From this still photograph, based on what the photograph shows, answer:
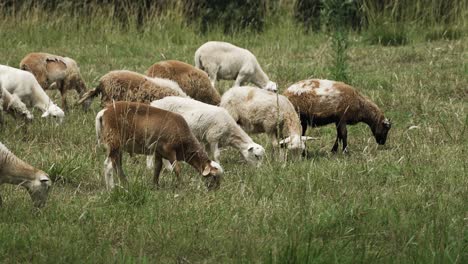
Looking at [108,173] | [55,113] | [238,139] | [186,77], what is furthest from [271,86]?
[108,173]

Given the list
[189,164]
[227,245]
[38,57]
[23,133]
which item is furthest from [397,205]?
[38,57]

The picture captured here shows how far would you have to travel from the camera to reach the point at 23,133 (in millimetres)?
10539

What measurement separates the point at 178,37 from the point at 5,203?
382 inches

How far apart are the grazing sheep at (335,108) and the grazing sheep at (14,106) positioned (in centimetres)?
284

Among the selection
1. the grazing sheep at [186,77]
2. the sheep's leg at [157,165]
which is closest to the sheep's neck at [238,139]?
the sheep's leg at [157,165]

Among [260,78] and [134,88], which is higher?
[134,88]

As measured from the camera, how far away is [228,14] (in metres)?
17.6

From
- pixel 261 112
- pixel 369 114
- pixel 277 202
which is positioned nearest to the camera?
pixel 277 202

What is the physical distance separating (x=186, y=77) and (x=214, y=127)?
2101mm

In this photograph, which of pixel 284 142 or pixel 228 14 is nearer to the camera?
pixel 284 142

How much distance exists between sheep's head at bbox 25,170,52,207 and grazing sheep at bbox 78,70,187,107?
3150 mm

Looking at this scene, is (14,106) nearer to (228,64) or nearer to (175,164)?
(175,164)

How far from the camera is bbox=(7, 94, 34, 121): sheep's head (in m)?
11.0

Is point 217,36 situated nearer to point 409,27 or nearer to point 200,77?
point 409,27
